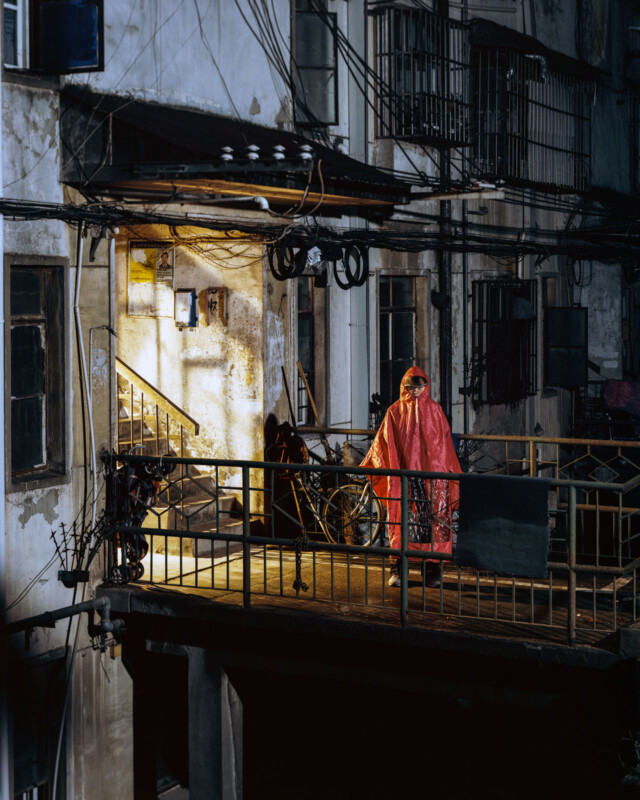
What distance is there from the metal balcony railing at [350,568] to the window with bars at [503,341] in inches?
220

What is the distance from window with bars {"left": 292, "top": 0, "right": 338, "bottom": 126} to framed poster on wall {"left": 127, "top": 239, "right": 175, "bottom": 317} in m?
2.46

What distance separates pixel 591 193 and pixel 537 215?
7.02 feet

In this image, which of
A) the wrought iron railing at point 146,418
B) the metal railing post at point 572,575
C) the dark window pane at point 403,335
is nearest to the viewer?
the metal railing post at point 572,575

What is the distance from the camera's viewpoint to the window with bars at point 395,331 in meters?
17.0

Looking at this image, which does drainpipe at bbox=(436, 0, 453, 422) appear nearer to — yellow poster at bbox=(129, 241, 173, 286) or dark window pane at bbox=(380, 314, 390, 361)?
dark window pane at bbox=(380, 314, 390, 361)

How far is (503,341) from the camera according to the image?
64.5ft

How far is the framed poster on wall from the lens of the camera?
1395 cm

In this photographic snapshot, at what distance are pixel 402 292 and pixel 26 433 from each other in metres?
7.66

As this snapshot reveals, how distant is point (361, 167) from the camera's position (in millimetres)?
12734

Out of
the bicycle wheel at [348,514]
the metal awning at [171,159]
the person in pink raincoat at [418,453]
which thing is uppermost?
the metal awning at [171,159]

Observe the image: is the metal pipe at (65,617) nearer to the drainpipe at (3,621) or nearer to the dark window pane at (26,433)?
the drainpipe at (3,621)

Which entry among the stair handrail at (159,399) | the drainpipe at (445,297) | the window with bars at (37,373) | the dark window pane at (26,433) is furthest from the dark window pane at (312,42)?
the dark window pane at (26,433)

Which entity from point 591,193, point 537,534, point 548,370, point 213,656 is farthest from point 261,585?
point 591,193

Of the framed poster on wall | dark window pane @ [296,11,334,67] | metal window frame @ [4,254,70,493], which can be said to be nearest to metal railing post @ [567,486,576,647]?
metal window frame @ [4,254,70,493]
